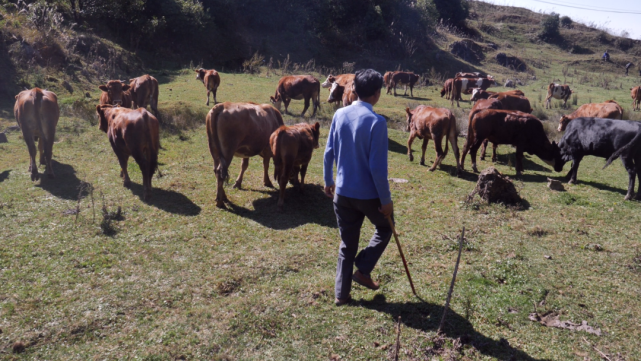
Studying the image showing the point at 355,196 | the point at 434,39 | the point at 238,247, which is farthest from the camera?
the point at 434,39

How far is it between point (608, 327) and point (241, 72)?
26.5 meters

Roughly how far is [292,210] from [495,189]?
378 cm

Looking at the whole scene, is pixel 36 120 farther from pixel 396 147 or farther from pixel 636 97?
pixel 636 97

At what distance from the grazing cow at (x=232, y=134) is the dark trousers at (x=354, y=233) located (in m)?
3.68

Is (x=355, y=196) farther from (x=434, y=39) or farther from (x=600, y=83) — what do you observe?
(x=434, y=39)

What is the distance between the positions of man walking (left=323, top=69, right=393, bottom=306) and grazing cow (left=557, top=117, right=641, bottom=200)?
7016 mm

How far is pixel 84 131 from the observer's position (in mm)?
12414

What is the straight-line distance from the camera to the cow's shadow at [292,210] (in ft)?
23.9

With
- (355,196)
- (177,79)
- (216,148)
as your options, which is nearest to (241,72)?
(177,79)

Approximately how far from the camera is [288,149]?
743 cm

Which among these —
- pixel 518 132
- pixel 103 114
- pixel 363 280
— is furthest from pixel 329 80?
pixel 363 280

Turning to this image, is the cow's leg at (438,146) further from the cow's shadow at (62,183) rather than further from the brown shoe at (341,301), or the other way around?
the cow's shadow at (62,183)

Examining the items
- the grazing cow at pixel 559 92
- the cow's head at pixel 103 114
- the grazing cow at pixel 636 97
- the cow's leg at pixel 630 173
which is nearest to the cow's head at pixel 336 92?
the cow's head at pixel 103 114

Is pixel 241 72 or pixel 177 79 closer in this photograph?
pixel 177 79
